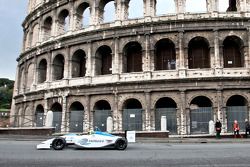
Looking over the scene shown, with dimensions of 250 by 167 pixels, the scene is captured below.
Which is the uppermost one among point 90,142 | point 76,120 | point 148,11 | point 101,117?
point 148,11

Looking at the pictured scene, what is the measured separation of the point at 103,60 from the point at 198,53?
7.30 metres

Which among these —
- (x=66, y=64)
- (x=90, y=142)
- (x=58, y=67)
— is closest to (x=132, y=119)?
(x=66, y=64)

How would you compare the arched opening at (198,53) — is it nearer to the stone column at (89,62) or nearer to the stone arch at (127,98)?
the stone arch at (127,98)

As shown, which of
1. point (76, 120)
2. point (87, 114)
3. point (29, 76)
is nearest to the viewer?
point (87, 114)

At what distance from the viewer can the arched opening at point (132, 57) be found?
20.4 metres

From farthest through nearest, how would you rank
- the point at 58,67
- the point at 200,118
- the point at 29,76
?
the point at 29,76 < the point at 58,67 < the point at 200,118

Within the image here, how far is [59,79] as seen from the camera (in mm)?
23344

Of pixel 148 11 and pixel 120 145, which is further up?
pixel 148 11

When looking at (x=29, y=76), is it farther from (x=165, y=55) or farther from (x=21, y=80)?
(x=165, y=55)

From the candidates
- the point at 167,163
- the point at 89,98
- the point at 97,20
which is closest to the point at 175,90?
the point at 89,98

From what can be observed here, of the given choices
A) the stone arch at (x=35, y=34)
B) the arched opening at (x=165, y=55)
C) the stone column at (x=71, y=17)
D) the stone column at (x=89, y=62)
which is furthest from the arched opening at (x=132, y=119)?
the stone arch at (x=35, y=34)

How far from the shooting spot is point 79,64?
74.3ft

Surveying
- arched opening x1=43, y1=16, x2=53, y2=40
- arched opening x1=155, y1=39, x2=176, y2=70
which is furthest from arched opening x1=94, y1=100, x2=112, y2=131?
arched opening x1=43, y1=16, x2=53, y2=40

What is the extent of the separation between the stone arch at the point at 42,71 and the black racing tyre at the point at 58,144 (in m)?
15.0
